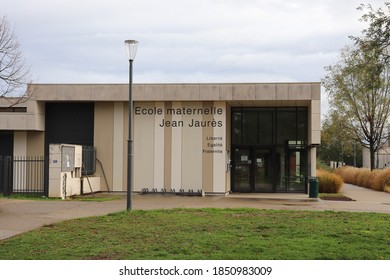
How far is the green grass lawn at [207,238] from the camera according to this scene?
9109 millimetres

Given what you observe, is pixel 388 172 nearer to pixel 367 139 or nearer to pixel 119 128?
pixel 367 139

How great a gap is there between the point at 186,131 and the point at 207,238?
15.7m

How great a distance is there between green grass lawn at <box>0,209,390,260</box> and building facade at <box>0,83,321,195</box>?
10703 millimetres

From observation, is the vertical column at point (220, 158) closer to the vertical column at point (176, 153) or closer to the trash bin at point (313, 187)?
the vertical column at point (176, 153)

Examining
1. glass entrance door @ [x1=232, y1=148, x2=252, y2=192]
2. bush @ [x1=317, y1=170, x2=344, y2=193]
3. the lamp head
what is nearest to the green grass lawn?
the lamp head

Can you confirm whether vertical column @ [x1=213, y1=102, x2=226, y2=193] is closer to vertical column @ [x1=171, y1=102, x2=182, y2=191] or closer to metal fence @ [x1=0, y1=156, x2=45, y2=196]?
vertical column @ [x1=171, y1=102, x2=182, y2=191]

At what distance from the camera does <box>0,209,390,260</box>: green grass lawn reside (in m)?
9.11

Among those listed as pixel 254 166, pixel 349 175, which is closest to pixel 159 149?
pixel 254 166

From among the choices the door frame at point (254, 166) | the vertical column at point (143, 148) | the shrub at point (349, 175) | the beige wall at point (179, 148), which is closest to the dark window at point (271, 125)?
the door frame at point (254, 166)

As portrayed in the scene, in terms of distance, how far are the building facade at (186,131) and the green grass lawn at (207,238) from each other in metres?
10.7

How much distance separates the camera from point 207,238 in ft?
35.1

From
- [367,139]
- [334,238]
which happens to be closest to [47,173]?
[334,238]

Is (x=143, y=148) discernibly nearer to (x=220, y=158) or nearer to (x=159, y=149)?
(x=159, y=149)

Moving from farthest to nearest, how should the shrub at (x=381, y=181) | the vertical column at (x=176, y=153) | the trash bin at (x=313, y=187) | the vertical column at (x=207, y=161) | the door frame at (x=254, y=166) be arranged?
the shrub at (x=381, y=181), the door frame at (x=254, y=166), the vertical column at (x=176, y=153), the vertical column at (x=207, y=161), the trash bin at (x=313, y=187)
